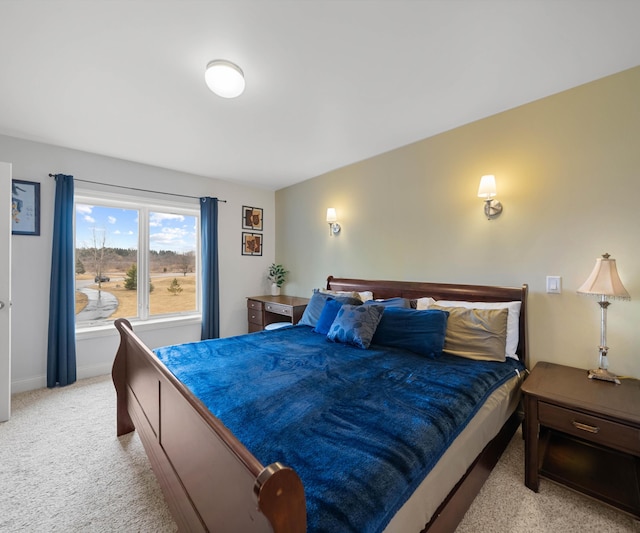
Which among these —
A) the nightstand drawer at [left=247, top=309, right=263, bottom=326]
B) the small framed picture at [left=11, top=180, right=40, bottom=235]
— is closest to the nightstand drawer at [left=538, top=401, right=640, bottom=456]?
the nightstand drawer at [left=247, top=309, right=263, bottom=326]

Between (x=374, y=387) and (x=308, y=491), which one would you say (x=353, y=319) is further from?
(x=308, y=491)

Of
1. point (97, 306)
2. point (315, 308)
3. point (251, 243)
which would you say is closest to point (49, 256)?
point (97, 306)

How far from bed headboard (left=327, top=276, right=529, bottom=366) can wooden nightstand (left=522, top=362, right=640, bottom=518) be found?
420mm

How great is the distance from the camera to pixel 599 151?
1.93 metres

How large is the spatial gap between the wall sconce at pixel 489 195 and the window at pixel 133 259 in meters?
3.47

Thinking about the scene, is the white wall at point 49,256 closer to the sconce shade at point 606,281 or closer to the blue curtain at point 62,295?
the blue curtain at point 62,295

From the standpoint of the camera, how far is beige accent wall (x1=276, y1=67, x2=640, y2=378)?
186cm

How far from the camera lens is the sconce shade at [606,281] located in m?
1.71

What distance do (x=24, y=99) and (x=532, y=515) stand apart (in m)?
4.26

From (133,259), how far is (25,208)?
1.07 meters

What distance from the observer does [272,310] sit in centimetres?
392

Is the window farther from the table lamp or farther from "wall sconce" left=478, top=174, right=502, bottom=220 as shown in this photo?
the table lamp

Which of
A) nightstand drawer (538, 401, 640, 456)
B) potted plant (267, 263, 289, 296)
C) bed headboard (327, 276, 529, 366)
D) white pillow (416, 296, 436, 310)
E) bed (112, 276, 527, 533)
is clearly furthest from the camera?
potted plant (267, 263, 289, 296)

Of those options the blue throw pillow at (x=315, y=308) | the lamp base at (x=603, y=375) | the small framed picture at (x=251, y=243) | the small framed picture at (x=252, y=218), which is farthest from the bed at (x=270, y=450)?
the small framed picture at (x=252, y=218)
